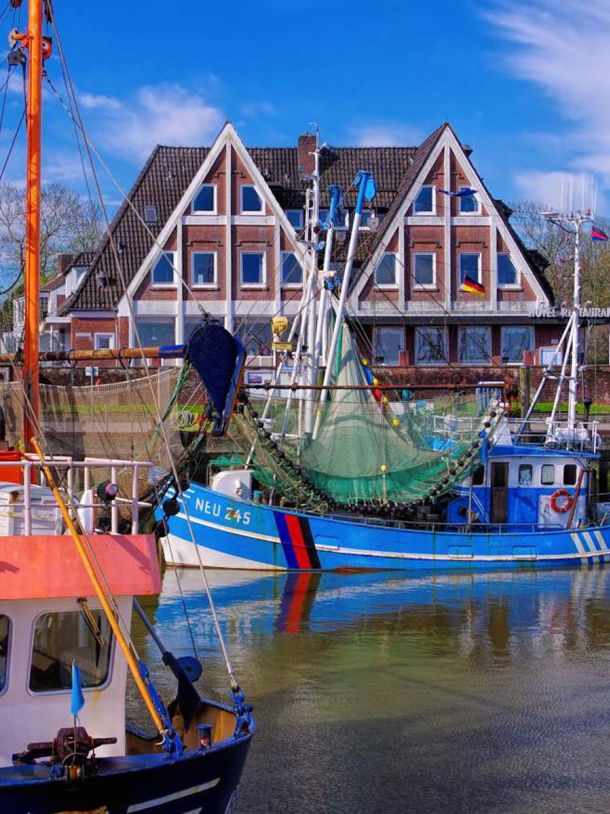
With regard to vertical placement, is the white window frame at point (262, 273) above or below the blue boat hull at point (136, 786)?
above

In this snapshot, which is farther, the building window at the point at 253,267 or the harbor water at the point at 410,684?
the building window at the point at 253,267


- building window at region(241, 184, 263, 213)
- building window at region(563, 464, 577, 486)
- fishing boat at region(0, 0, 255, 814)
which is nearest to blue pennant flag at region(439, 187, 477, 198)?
building window at region(241, 184, 263, 213)

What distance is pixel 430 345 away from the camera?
45.0 metres

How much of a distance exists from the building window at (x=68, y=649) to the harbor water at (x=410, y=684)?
268cm

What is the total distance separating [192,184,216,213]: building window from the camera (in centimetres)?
4462

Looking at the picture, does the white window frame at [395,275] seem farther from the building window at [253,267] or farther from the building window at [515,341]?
the building window at [515,341]

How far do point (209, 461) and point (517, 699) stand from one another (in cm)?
1843

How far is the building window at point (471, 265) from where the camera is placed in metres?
45.3

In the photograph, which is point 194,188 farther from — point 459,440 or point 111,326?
point 459,440

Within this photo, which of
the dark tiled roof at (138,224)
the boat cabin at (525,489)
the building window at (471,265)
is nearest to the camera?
the boat cabin at (525,489)

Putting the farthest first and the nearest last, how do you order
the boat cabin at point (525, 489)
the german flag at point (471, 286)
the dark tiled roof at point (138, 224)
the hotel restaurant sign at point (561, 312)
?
the dark tiled roof at point (138, 224)
the hotel restaurant sign at point (561, 312)
the german flag at point (471, 286)
the boat cabin at point (525, 489)

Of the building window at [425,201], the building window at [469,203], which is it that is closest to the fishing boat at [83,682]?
the building window at [425,201]

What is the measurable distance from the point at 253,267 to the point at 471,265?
8.07 metres

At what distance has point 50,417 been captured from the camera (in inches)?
841
